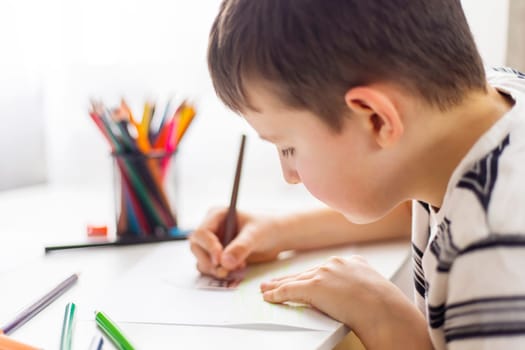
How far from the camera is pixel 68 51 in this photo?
1179 millimetres

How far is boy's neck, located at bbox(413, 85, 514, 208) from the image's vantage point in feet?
1.85

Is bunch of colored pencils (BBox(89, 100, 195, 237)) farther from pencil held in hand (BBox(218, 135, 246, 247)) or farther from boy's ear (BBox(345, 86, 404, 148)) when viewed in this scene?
boy's ear (BBox(345, 86, 404, 148))

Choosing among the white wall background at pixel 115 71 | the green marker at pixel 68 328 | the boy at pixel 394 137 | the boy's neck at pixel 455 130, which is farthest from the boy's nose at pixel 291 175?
the white wall background at pixel 115 71

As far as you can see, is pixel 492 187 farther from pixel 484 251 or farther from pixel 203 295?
pixel 203 295

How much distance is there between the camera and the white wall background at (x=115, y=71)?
1112mm

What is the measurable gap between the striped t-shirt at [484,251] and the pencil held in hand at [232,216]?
11.1 inches

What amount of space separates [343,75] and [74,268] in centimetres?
39

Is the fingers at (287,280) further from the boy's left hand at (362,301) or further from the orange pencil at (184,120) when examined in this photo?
the orange pencil at (184,120)

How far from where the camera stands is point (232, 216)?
0.77 m

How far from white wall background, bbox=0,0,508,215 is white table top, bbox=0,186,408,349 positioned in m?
0.10

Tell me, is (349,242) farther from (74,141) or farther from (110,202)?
(74,141)

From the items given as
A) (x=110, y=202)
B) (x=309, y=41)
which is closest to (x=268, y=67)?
(x=309, y=41)

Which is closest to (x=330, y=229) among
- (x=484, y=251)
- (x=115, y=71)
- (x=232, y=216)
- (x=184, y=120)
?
(x=232, y=216)

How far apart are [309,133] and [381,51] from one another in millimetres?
96
